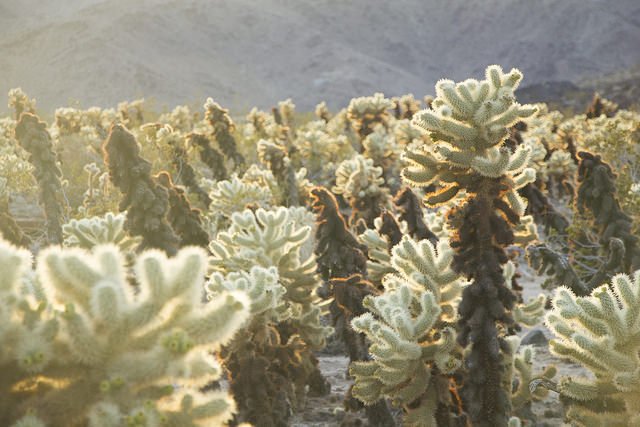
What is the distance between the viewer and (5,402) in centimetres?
214

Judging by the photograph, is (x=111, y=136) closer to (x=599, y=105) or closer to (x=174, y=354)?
(x=174, y=354)

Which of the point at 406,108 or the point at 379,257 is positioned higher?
the point at 406,108

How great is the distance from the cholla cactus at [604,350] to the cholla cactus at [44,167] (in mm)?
8778

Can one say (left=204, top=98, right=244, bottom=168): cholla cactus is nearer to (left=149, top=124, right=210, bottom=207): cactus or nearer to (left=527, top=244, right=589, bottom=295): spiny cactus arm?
(left=149, top=124, right=210, bottom=207): cactus

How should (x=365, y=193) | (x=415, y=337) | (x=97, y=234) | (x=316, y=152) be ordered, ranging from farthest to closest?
(x=316, y=152)
(x=365, y=193)
(x=97, y=234)
(x=415, y=337)

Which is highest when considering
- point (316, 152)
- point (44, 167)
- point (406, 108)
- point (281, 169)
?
point (406, 108)

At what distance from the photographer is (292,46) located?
80.6 meters

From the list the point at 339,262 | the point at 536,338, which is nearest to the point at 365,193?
the point at 339,262

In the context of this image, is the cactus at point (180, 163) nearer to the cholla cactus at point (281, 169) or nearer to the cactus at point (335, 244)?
the cholla cactus at point (281, 169)

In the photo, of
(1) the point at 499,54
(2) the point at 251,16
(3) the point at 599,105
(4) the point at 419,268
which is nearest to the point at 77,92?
(2) the point at 251,16

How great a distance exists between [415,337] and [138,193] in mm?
4350

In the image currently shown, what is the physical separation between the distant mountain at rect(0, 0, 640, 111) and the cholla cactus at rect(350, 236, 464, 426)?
58083mm

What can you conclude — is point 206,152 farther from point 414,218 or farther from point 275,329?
point 275,329

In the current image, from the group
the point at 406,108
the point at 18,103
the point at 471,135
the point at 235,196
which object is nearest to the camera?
the point at 471,135
